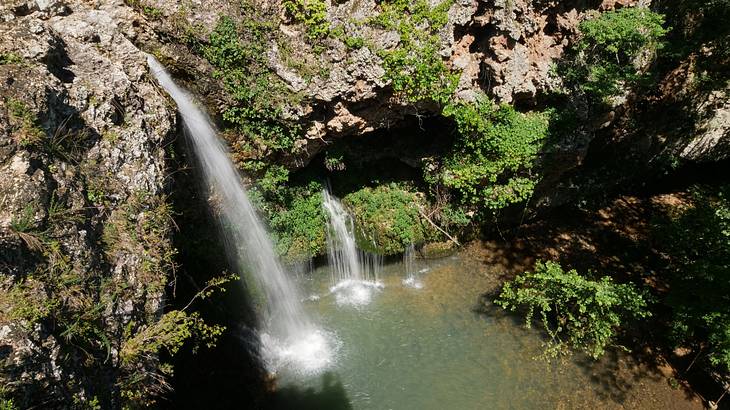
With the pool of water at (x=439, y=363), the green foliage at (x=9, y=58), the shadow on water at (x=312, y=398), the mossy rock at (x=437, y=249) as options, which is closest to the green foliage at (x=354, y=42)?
the green foliage at (x=9, y=58)

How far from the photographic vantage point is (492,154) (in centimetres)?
1055

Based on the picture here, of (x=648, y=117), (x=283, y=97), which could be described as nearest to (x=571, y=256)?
(x=648, y=117)

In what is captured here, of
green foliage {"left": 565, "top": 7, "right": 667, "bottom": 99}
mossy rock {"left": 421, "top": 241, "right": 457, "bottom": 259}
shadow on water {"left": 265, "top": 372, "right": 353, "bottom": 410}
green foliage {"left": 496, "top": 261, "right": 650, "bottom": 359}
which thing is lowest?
shadow on water {"left": 265, "top": 372, "right": 353, "bottom": 410}

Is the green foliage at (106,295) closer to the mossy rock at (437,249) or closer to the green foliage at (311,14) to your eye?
the green foliage at (311,14)

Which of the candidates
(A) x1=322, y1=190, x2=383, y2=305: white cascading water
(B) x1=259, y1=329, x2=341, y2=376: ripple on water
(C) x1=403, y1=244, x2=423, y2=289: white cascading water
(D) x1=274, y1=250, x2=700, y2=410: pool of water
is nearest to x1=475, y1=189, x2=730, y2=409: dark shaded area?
(D) x1=274, y1=250, x2=700, y2=410: pool of water

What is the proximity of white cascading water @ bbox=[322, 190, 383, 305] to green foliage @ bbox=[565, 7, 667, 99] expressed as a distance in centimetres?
685

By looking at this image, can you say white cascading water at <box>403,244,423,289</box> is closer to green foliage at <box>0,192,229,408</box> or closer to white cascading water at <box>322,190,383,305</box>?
white cascading water at <box>322,190,383,305</box>

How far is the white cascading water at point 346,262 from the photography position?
11.4m

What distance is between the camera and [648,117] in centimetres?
1211

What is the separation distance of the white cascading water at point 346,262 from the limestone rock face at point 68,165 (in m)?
5.29

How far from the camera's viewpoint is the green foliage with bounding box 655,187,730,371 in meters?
7.82

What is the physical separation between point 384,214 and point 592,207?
6986 mm

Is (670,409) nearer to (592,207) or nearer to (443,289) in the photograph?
(443,289)

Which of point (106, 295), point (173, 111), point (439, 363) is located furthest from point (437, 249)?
point (106, 295)
